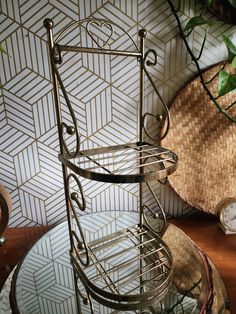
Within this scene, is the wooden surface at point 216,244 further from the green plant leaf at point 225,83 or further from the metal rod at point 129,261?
the green plant leaf at point 225,83

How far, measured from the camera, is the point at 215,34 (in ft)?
2.56

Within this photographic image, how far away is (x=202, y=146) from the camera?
84cm

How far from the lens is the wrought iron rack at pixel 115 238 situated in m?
0.45

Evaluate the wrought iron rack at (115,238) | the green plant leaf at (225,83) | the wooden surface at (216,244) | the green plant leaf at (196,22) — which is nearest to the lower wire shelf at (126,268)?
the wrought iron rack at (115,238)

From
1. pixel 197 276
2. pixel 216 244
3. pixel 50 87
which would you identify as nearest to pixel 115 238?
pixel 197 276

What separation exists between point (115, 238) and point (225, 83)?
22.0 inches

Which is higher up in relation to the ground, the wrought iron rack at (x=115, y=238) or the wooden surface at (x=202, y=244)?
the wrought iron rack at (x=115, y=238)

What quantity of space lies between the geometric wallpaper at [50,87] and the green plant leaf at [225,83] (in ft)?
0.41

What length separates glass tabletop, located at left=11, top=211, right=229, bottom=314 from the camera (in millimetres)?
522

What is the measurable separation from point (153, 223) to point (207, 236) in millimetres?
212

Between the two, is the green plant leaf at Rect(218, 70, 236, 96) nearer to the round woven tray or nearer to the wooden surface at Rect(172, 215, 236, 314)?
the round woven tray

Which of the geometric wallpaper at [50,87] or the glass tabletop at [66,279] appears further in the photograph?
the geometric wallpaper at [50,87]

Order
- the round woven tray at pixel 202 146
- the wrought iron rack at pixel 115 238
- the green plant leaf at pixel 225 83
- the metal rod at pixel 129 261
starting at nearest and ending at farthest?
the wrought iron rack at pixel 115 238
the metal rod at pixel 129 261
the green plant leaf at pixel 225 83
the round woven tray at pixel 202 146

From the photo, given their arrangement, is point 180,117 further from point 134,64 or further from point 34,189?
point 34,189
